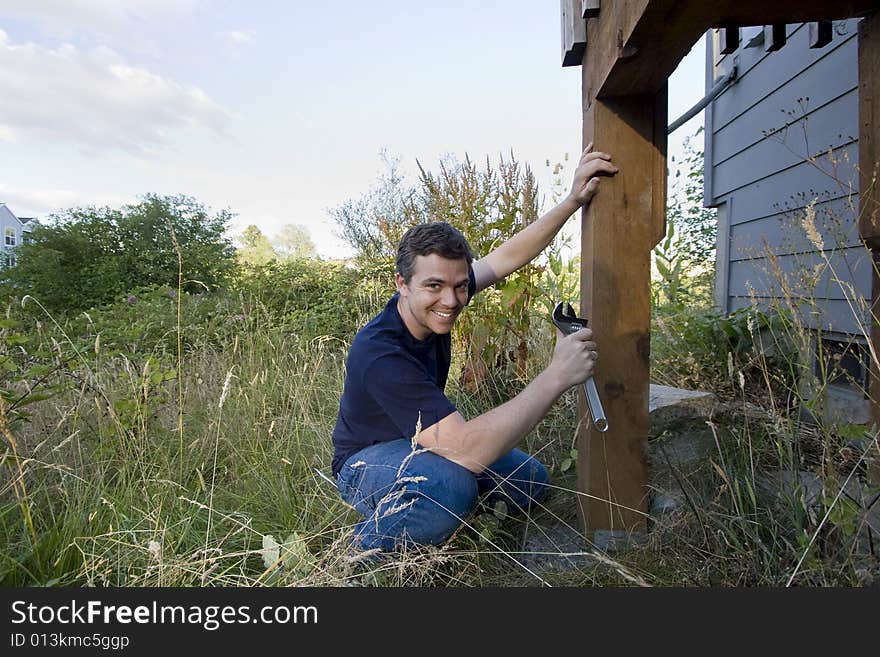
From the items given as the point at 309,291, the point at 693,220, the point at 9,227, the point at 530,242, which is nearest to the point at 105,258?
the point at 309,291

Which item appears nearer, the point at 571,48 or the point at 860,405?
the point at 571,48

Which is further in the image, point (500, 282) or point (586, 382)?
point (500, 282)

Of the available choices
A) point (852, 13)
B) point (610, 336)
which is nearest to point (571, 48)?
point (852, 13)

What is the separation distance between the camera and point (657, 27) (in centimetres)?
163

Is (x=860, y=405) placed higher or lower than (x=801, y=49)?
lower

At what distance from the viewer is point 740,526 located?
1779mm

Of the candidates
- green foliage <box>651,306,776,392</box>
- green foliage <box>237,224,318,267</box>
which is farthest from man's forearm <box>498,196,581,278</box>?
green foliage <box>237,224,318,267</box>

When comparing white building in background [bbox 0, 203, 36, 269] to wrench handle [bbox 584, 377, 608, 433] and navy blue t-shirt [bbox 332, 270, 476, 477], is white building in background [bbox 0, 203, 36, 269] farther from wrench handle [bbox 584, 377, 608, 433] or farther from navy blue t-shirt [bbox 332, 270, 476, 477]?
wrench handle [bbox 584, 377, 608, 433]

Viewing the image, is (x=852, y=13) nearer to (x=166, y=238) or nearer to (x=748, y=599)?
(x=748, y=599)

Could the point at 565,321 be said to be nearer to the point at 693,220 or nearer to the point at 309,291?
the point at 693,220

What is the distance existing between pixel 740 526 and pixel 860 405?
1.71 m

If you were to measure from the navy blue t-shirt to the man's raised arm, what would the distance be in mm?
137

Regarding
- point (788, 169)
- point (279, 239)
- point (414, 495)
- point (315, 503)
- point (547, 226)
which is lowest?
point (315, 503)

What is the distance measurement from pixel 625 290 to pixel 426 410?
804mm
